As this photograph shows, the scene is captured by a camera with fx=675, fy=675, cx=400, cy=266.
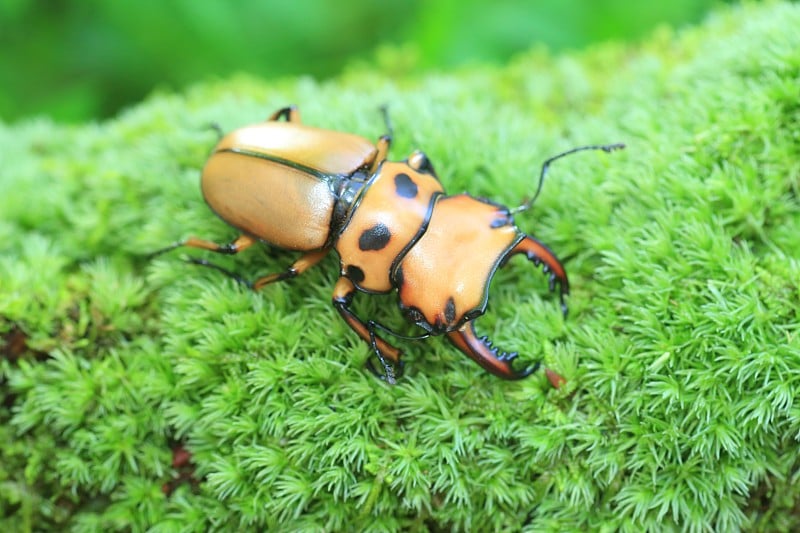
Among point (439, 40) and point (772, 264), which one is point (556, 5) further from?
point (772, 264)

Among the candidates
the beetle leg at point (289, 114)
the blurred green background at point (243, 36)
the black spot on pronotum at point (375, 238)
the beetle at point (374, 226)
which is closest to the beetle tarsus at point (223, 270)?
the beetle at point (374, 226)

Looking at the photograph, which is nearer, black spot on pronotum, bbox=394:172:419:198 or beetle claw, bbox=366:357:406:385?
beetle claw, bbox=366:357:406:385

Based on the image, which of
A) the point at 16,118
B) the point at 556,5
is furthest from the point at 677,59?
the point at 16,118

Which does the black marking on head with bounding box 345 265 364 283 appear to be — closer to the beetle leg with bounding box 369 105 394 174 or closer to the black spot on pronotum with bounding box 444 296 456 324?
the black spot on pronotum with bounding box 444 296 456 324

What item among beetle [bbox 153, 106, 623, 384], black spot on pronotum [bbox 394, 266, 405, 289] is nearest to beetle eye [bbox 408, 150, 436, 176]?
beetle [bbox 153, 106, 623, 384]

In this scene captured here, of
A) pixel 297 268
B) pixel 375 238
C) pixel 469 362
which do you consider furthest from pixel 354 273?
pixel 469 362

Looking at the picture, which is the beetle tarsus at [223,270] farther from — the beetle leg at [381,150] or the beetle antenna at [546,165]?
the beetle antenna at [546,165]

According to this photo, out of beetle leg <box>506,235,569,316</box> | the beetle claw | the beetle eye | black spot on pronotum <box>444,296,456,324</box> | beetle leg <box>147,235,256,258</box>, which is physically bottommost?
the beetle claw
